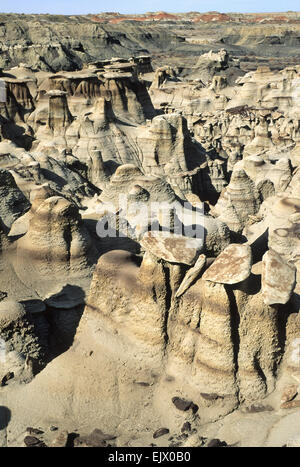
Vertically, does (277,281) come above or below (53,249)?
above

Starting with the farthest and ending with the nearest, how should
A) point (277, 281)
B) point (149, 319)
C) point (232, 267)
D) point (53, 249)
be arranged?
point (53, 249), point (149, 319), point (232, 267), point (277, 281)

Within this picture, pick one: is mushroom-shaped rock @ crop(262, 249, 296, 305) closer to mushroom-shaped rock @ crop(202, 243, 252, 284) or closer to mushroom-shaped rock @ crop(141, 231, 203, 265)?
mushroom-shaped rock @ crop(202, 243, 252, 284)

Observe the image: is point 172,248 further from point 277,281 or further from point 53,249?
point 53,249

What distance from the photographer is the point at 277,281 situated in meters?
8.48

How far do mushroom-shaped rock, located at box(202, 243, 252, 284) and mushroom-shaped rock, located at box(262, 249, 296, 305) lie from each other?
364 millimetres

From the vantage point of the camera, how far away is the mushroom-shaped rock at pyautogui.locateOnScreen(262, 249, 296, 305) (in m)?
8.42

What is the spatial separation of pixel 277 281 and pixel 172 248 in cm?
216

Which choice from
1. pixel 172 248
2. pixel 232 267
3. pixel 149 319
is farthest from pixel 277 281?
pixel 149 319

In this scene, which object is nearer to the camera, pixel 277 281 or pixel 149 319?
pixel 277 281

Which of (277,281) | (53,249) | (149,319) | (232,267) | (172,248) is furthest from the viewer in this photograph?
(53,249)

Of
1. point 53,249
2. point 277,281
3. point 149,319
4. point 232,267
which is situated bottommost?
point 149,319

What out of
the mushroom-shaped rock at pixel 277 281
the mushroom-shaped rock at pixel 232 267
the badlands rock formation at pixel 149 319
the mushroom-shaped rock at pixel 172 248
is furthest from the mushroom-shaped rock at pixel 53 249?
the mushroom-shaped rock at pixel 277 281

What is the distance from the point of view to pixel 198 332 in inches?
369
